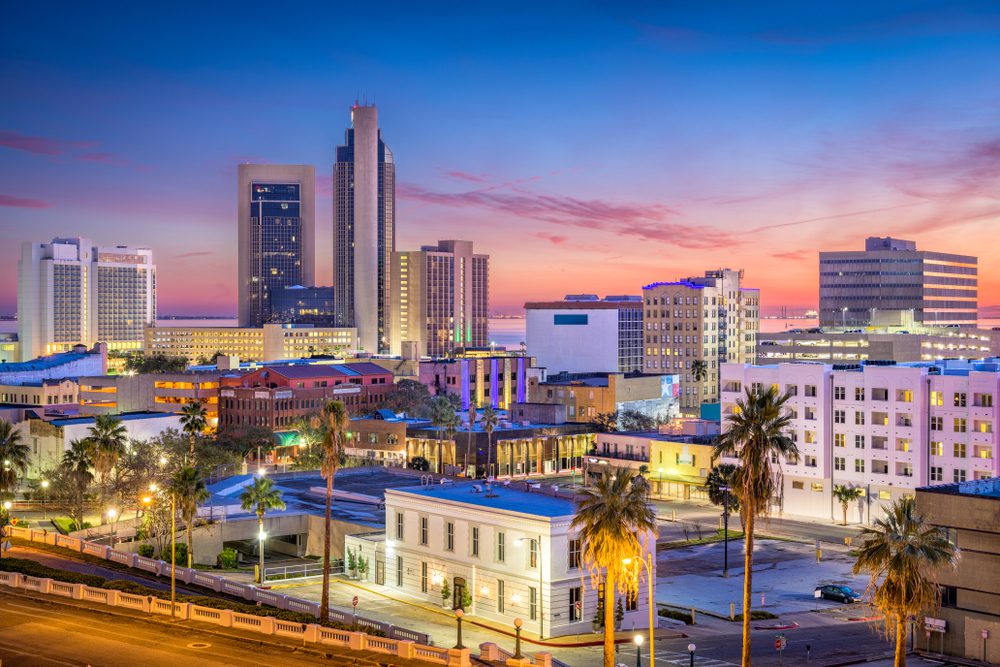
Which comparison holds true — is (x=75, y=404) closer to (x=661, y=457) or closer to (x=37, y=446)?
(x=37, y=446)

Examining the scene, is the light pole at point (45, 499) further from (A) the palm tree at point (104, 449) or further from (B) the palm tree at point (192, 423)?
(B) the palm tree at point (192, 423)

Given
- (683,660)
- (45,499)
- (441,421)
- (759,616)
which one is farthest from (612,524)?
(441,421)

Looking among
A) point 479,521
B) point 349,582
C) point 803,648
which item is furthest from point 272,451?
point 803,648

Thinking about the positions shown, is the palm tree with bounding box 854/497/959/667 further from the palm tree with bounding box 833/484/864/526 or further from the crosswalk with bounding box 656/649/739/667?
the palm tree with bounding box 833/484/864/526

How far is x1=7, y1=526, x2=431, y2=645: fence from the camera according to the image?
6888 cm

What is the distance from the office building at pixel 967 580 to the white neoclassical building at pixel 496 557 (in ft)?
61.2

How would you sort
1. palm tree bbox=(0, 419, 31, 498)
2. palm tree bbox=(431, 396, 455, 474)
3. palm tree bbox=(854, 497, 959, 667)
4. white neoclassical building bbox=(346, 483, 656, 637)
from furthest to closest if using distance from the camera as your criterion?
palm tree bbox=(431, 396, 455, 474)
palm tree bbox=(0, 419, 31, 498)
white neoclassical building bbox=(346, 483, 656, 637)
palm tree bbox=(854, 497, 959, 667)

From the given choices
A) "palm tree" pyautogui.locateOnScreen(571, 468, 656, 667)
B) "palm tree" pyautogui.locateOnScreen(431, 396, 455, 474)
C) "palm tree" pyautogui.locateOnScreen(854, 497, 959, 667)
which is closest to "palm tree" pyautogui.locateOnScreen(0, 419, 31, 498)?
"palm tree" pyautogui.locateOnScreen(571, 468, 656, 667)

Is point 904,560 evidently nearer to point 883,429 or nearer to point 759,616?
point 759,616

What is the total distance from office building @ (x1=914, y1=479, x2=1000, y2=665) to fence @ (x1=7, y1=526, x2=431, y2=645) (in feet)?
106

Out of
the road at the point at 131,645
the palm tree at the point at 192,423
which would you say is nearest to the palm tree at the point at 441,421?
the palm tree at the point at 192,423

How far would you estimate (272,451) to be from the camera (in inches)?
7352

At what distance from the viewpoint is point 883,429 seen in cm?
12731

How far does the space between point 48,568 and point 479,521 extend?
31.6 metres
